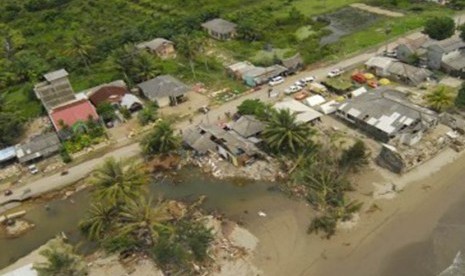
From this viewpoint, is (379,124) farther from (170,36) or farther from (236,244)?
(170,36)

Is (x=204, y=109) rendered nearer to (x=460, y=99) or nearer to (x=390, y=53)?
(x=390, y=53)

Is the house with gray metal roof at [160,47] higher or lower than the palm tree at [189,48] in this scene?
lower

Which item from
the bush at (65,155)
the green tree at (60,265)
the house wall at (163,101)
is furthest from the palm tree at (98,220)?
the house wall at (163,101)

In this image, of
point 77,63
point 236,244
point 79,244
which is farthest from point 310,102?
point 77,63

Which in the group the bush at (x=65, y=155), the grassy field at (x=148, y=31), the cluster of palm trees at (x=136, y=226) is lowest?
the grassy field at (x=148, y=31)

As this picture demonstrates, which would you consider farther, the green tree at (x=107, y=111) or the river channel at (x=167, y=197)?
the green tree at (x=107, y=111)

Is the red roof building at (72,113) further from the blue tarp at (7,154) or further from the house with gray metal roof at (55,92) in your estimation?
the blue tarp at (7,154)
